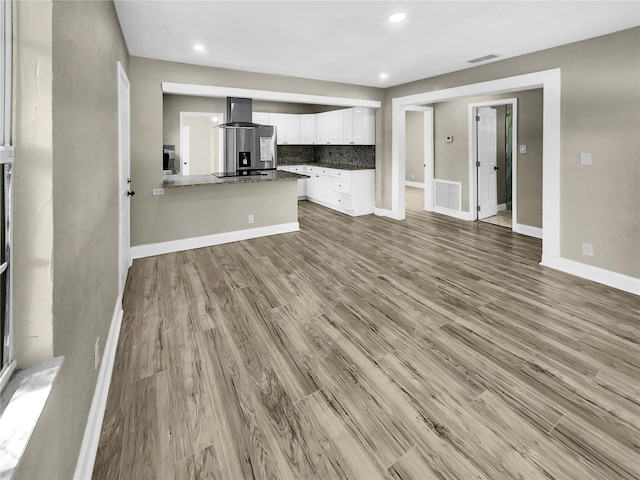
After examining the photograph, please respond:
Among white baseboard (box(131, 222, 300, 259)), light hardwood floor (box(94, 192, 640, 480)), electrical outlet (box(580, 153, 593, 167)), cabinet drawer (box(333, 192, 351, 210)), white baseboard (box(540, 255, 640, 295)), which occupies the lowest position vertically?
light hardwood floor (box(94, 192, 640, 480))

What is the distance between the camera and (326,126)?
777 centimetres

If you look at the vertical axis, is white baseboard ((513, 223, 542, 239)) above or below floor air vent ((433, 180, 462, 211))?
below

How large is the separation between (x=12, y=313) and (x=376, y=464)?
1.44m

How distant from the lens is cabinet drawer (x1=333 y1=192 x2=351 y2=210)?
701 cm

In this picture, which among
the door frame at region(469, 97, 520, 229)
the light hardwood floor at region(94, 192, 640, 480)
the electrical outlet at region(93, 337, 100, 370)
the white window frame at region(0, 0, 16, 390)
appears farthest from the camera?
the door frame at region(469, 97, 520, 229)

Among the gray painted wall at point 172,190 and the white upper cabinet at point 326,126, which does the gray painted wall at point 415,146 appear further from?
the gray painted wall at point 172,190

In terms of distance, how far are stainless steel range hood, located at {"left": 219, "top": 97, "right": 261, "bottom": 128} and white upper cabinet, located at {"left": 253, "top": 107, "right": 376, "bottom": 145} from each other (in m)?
2.21

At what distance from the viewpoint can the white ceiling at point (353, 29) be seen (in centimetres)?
283

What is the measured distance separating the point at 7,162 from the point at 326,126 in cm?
733

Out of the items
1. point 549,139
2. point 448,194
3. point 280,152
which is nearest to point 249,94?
point 280,152

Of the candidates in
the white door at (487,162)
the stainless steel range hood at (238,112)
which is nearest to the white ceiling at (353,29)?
the stainless steel range hood at (238,112)

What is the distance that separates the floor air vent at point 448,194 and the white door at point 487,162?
374 millimetres

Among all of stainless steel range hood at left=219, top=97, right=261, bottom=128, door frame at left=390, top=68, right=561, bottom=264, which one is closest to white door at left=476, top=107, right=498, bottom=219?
door frame at left=390, top=68, right=561, bottom=264

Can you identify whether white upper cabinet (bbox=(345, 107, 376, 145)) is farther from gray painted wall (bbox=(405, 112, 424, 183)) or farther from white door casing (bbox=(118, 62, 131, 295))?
gray painted wall (bbox=(405, 112, 424, 183))
